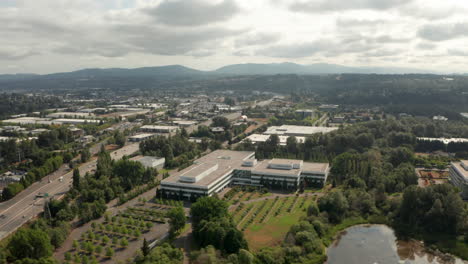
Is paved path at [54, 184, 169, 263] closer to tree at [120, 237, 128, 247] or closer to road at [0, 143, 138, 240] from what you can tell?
tree at [120, 237, 128, 247]

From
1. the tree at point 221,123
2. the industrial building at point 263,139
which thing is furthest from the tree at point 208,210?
the tree at point 221,123

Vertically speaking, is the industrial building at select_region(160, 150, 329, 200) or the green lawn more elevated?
the industrial building at select_region(160, 150, 329, 200)

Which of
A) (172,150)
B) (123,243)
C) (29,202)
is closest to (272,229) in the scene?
(123,243)

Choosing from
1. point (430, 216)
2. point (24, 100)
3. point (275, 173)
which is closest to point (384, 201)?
point (430, 216)

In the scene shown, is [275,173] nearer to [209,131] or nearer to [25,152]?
[209,131]

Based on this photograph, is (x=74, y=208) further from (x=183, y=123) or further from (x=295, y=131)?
(x=183, y=123)

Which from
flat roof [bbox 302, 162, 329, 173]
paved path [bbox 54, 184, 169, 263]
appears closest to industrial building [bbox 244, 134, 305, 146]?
flat roof [bbox 302, 162, 329, 173]

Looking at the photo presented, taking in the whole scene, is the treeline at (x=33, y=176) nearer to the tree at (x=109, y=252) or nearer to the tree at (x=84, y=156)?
the tree at (x=84, y=156)

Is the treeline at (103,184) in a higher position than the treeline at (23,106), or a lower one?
lower
